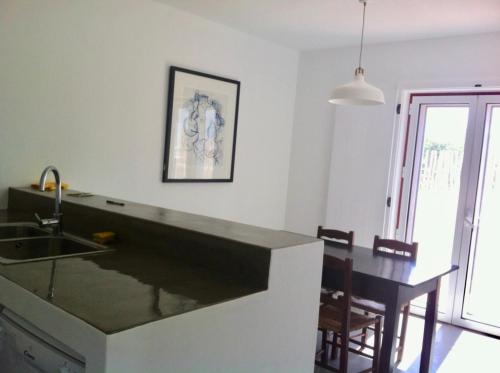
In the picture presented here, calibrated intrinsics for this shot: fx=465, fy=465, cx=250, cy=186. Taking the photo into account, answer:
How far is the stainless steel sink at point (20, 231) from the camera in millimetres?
2520

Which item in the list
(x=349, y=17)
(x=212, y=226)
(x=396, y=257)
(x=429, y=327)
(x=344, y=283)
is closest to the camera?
(x=212, y=226)

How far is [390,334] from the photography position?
103 inches

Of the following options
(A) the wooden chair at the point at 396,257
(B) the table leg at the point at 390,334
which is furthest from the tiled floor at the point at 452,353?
(B) the table leg at the point at 390,334

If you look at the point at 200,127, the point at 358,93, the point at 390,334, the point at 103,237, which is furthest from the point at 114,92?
the point at 390,334

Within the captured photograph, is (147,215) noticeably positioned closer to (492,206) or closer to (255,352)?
(255,352)

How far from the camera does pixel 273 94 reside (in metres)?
4.84

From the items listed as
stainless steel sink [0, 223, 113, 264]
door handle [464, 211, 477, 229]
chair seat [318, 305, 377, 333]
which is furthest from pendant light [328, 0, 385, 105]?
door handle [464, 211, 477, 229]

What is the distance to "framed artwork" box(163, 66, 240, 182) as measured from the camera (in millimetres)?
3873

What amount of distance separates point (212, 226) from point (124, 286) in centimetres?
53

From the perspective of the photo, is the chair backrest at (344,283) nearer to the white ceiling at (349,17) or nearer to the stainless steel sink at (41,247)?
the stainless steel sink at (41,247)

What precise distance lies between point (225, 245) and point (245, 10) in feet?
8.32

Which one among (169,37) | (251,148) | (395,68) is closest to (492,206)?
(395,68)

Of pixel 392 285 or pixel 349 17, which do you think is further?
pixel 349 17

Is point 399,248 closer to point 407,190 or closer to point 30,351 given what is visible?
point 407,190
